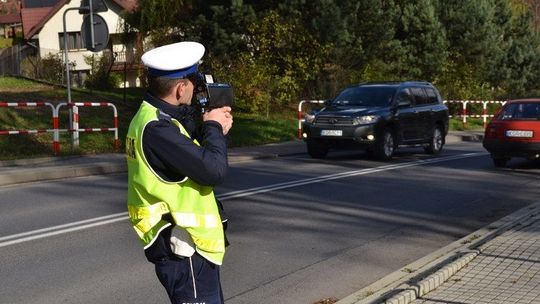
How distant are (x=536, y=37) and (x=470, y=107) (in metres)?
11.5

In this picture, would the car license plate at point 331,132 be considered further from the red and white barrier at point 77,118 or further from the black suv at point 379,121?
the red and white barrier at point 77,118

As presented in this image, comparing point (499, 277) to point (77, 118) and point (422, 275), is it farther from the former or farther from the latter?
point (77, 118)

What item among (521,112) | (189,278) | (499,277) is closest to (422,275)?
(499,277)

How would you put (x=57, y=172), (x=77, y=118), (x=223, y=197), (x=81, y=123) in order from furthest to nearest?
(x=81, y=123) < (x=77, y=118) < (x=57, y=172) < (x=223, y=197)

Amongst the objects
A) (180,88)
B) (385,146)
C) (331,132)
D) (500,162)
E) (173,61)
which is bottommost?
(500,162)

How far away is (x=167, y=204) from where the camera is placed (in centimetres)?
313

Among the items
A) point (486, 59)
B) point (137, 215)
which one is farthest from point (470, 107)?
point (137, 215)

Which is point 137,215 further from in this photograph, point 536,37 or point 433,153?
point 536,37

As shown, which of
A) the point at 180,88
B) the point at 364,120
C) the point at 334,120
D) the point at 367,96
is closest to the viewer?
the point at 180,88

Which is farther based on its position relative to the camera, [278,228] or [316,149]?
[316,149]

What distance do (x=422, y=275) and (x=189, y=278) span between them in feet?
11.8

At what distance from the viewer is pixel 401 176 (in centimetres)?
1446

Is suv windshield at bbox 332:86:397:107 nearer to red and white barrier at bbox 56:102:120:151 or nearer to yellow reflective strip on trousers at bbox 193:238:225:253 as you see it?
red and white barrier at bbox 56:102:120:151

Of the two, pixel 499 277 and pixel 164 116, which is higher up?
pixel 164 116
